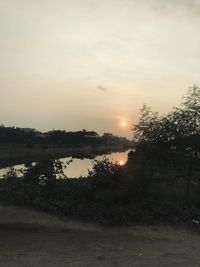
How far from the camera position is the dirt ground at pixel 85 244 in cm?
890

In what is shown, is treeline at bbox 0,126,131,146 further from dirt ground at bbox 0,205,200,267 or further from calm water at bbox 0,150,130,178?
dirt ground at bbox 0,205,200,267

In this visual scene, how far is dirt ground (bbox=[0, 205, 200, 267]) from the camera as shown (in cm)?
890

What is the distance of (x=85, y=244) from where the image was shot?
10047 millimetres

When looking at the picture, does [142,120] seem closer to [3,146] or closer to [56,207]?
[56,207]

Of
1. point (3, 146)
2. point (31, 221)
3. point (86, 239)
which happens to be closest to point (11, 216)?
point (31, 221)

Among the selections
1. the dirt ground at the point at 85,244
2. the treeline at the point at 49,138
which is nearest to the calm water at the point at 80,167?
the dirt ground at the point at 85,244

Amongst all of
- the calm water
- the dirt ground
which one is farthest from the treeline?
the dirt ground

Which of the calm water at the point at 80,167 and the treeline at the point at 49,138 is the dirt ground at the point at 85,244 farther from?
the treeline at the point at 49,138

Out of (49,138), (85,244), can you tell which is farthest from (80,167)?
(49,138)

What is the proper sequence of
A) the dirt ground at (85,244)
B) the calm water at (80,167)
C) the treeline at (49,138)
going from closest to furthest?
the dirt ground at (85,244) < the calm water at (80,167) < the treeline at (49,138)

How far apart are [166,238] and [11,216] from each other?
3668 mm

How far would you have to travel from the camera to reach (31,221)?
37.9ft

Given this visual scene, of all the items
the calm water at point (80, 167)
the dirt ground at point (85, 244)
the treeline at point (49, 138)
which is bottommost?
the dirt ground at point (85, 244)

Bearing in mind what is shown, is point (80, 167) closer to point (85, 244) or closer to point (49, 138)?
point (85, 244)
